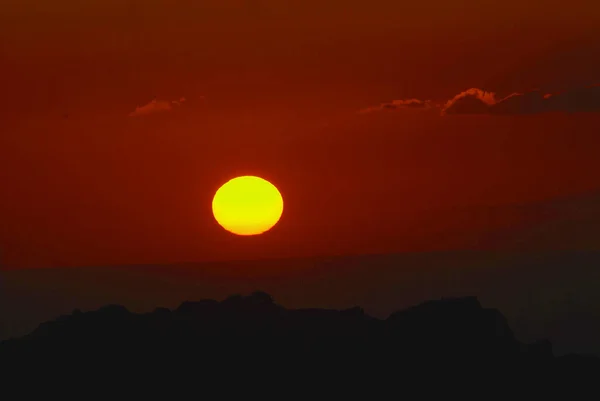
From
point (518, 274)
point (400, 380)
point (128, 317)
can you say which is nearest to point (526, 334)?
point (518, 274)

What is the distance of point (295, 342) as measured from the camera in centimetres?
2581

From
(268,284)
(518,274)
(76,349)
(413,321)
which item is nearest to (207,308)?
(268,284)

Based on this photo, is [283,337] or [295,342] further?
[283,337]

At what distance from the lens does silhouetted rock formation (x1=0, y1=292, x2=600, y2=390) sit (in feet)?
82.5

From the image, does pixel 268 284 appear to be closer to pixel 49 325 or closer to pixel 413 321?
pixel 413 321

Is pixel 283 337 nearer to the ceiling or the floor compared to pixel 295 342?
nearer to the ceiling

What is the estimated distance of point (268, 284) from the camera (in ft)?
86.8

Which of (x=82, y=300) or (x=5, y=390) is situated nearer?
(x=5, y=390)

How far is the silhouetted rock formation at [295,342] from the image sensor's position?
25141 millimetres

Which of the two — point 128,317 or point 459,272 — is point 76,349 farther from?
point 459,272

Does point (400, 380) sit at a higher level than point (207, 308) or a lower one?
lower

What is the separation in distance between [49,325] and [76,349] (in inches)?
36.8

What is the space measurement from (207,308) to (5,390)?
4953 mm

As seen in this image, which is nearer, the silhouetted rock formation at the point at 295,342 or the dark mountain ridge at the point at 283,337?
the silhouetted rock formation at the point at 295,342
